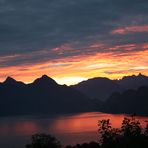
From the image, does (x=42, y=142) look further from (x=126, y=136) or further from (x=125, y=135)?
(x=126, y=136)

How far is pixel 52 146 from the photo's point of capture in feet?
128

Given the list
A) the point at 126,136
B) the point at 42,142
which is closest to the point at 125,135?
the point at 126,136

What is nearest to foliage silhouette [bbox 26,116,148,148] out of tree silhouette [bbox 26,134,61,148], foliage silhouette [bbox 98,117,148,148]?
foliage silhouette [bbox 98,117,148,148]

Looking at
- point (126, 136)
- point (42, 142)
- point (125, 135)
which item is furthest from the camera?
point (42, 142)

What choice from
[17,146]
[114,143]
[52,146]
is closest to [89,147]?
[52,146]

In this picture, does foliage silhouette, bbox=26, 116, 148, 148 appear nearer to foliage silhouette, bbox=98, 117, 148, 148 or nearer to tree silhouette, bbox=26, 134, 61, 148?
foliage silhouette, bbox=98, 117, 148, 148

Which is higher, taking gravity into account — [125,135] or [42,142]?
[125,135]

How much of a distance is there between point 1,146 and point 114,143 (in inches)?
3090

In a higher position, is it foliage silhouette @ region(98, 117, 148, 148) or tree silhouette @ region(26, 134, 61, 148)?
foliage silhouette @ region(98, 117, 148, 148)

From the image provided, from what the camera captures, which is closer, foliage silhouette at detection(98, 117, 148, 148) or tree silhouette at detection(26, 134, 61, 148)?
foliage silhouette at detection(98, 117, 148, 148)

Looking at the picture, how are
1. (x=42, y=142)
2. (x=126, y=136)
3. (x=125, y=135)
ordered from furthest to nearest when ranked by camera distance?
(x=42, y=142) < (x=125, y=135) < (x=126, y=136)

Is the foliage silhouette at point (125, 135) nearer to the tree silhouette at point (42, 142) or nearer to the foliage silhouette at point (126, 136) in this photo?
the foliage silhouette at point (126, 136)

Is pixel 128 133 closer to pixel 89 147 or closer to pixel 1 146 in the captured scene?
pixel 89 147

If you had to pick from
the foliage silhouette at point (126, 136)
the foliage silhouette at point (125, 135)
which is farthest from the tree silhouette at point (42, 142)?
the foliage silhouette at point (126, 136)
